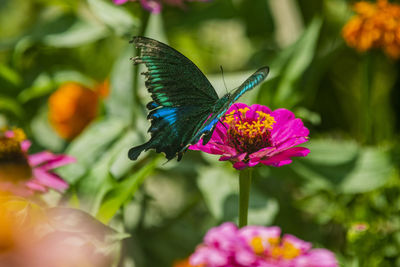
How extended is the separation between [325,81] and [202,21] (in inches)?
12.0

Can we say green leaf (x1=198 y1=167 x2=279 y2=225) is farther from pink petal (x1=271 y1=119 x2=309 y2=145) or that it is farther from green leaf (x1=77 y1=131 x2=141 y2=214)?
pink petal (x1=271 y1=119 x2=309 y2=145)

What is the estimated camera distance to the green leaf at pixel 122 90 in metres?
0.88

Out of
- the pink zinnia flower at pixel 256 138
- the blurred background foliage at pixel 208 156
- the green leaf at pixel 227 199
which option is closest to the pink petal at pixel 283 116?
the pink zinnia flower at pixel 256 138

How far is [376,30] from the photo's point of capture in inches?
33.6

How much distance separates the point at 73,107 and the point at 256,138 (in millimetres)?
536

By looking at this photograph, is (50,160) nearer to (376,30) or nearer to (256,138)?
(256,138)

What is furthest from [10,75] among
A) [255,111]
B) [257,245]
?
[257,245]

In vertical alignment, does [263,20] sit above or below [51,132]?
above

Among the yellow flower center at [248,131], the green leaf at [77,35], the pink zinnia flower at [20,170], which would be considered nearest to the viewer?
the yellow flower center at [248,131]

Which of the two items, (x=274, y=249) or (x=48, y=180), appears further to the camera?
(x=48, y=180)

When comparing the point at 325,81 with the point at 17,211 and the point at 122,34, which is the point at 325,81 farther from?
the point at 17,211

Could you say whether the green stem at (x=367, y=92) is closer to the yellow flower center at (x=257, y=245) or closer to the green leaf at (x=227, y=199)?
the green leaf at (x=227, y=199)

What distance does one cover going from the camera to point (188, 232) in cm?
87

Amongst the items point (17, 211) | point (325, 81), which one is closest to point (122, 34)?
point (17, 211)
